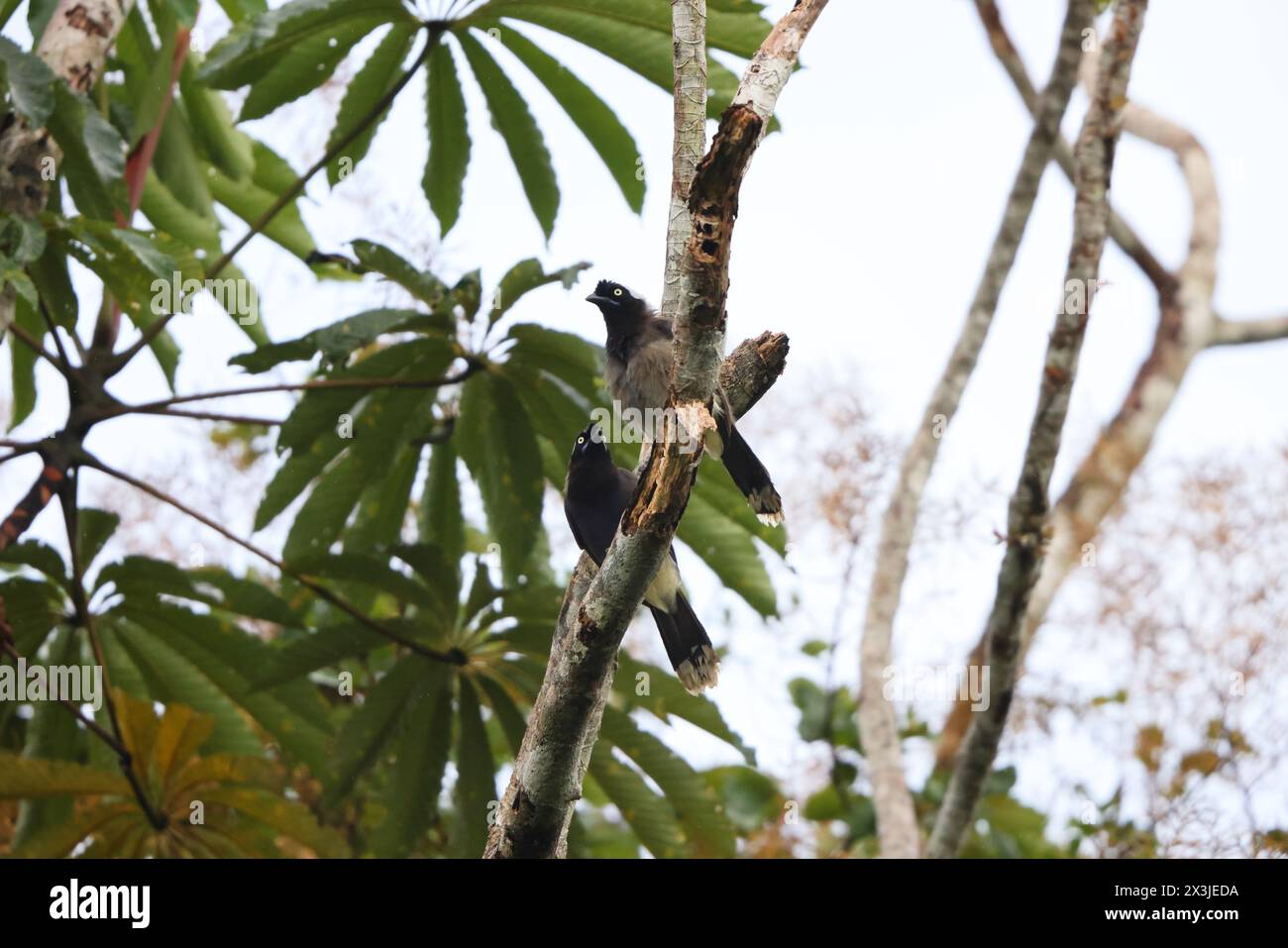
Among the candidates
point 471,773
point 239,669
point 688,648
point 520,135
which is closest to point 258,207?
point 520,135

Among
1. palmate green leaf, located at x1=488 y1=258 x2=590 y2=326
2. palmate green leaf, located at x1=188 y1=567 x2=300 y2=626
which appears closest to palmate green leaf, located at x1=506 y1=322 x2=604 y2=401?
palmate green leaf, located at x1=488 y1=258 x2=590 y2=326

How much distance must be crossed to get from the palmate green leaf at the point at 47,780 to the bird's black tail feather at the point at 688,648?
175 centimetres

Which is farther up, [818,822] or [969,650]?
[969,650]

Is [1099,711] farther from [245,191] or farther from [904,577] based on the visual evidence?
[245,191]

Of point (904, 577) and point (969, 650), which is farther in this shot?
point (969, 650)

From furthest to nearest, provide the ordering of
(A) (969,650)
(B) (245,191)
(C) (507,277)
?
(A) (969,650)
(B) (245,191)
(C) (507,277)

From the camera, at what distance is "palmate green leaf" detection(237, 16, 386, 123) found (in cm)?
454

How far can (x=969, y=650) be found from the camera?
7.34m

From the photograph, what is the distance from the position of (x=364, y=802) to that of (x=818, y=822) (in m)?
2.10

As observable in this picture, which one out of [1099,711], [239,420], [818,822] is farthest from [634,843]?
[239,420]

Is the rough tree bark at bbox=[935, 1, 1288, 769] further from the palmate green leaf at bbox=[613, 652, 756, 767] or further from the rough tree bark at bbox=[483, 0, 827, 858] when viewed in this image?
the rough tree bark at bbox=[483, 0, 827, 858]

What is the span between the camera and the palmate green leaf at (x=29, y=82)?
368cm
